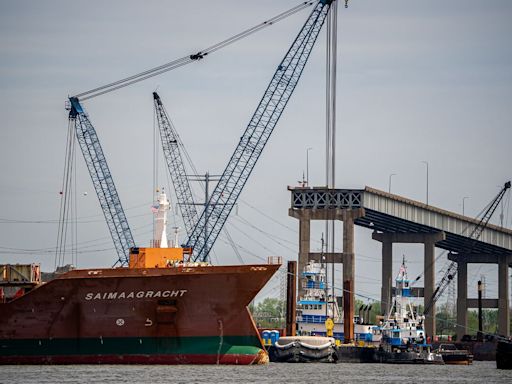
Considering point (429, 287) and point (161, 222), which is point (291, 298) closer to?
point (161, 222)

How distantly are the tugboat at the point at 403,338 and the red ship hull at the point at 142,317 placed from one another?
106 ft

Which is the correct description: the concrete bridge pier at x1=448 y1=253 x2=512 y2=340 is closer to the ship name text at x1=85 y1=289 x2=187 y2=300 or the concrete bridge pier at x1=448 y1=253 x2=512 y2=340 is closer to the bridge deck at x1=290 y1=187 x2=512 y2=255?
the bridge deck at x1=290 y1=187 x2=512 y2=255

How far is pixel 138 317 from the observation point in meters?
91.2

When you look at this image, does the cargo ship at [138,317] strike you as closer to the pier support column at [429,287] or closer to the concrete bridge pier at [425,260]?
the concrete bridge pier at [425,260]

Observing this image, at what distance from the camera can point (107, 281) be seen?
91.1 metres

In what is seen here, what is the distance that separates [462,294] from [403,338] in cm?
7044

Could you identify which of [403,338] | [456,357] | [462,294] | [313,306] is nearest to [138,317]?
[313,306]

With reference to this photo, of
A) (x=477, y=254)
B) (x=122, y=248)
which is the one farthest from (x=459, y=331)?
(x=122, y=248)

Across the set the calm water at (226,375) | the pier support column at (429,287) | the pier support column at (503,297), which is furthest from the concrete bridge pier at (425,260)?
the calm water at (226,375)

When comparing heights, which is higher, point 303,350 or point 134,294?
point 134,294

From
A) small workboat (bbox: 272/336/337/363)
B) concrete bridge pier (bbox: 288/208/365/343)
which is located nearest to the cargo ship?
small workboat (bbox: 272/336/337/363)

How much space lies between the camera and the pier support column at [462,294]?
190 m

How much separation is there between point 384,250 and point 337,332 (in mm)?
50531

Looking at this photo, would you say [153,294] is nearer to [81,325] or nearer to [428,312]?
[81,325]
